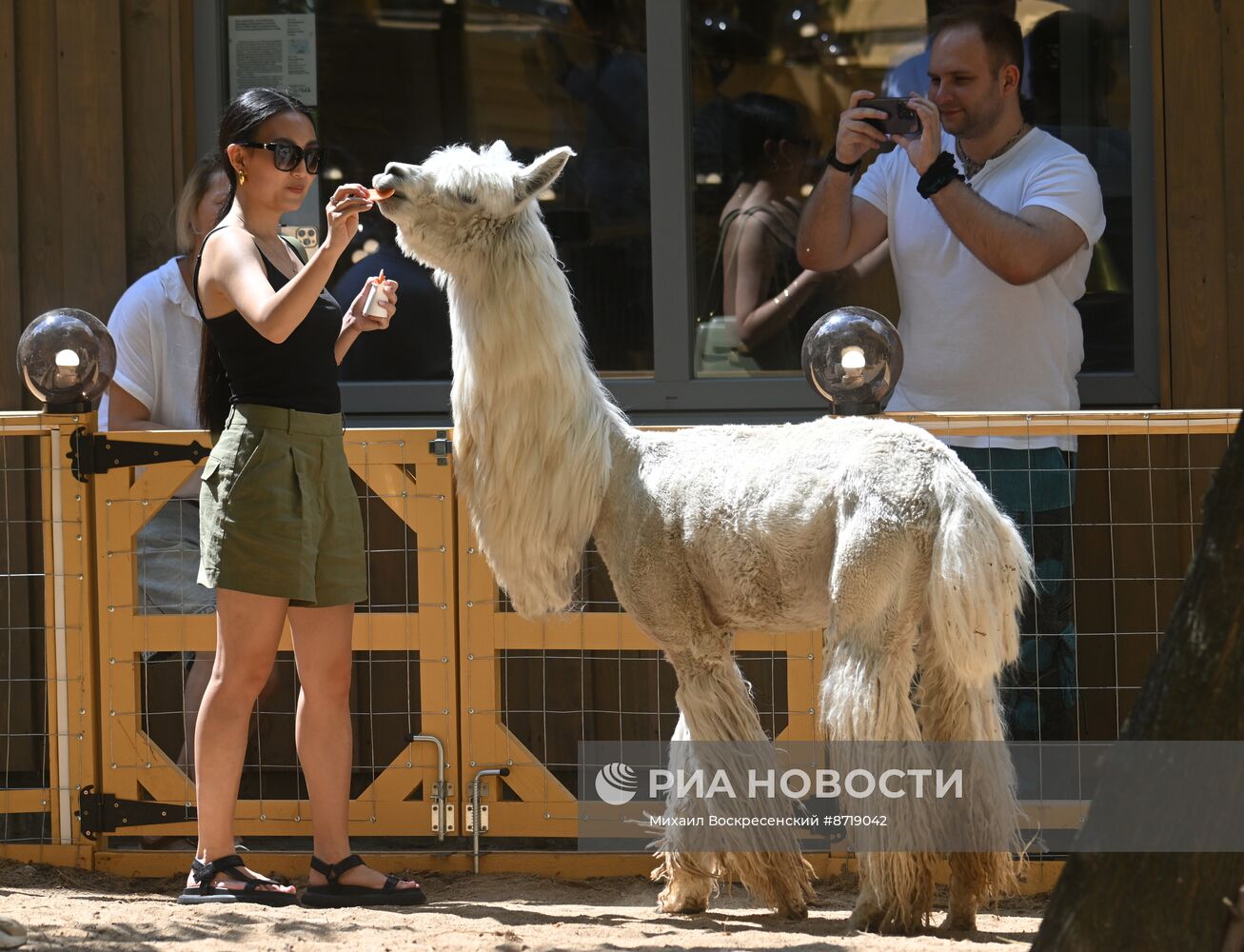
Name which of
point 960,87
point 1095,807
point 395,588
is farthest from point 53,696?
point 960,87

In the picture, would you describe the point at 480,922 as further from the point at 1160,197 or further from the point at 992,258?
the point at 1160,197

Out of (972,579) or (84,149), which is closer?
(972,579)

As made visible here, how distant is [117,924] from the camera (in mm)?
3916

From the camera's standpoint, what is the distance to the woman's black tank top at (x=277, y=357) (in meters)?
3.98

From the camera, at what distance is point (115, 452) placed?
4875 millimetres

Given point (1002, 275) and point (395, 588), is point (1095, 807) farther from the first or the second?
point (395, 588)

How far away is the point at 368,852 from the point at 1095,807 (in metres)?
2.60

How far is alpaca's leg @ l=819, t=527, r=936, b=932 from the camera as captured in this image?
11.8 ft

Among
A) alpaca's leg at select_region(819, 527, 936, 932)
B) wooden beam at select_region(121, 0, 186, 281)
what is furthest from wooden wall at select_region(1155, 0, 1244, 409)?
wooden beam at select_region(121, 0, 186, 281)

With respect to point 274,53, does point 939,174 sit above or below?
below

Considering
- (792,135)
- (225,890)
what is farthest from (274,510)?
(792,135)

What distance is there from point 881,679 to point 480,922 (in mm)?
1340

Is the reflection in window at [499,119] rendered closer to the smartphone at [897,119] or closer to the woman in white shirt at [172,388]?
the woman in white shirt at [172,388]

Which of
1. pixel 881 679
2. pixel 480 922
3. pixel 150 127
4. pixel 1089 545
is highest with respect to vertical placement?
pixel 150 127
